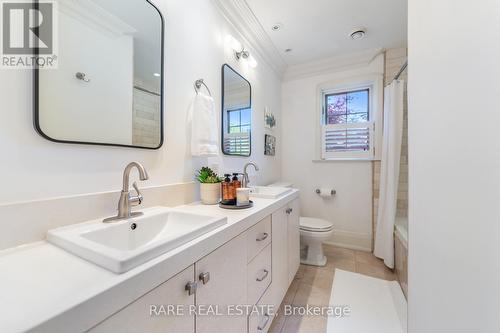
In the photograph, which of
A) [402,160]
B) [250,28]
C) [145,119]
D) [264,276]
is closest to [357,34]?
[250,28]

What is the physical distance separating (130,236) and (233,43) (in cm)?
169

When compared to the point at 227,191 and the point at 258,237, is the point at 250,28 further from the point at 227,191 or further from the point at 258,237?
the point at 258,237

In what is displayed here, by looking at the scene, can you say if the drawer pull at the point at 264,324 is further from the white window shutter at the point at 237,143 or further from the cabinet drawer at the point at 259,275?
the white window shutter at the point at 237,143

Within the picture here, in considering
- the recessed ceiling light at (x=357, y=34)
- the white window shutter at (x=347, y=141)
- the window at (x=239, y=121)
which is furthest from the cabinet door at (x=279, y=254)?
the recessed ceiling light at (x=357, y=34)

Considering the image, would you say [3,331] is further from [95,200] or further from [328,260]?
[328,260]

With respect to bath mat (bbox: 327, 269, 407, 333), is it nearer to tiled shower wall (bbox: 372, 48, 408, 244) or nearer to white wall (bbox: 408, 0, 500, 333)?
white wall (bbox: 408, 0, 500, 333)

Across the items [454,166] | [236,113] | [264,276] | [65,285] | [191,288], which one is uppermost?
[236,113]

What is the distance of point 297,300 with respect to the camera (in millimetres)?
1620

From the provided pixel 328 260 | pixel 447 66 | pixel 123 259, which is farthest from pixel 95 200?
pixel 328 260

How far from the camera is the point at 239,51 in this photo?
73.1 inches

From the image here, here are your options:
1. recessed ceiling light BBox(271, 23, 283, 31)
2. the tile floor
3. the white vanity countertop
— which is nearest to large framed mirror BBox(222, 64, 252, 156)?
recessed ceiling light BBox(271, 23, 283, 31)

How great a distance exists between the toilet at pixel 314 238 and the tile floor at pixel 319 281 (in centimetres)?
8

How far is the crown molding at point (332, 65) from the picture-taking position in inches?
95.3

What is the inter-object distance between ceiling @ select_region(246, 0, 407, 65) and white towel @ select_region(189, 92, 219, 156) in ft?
3.51
